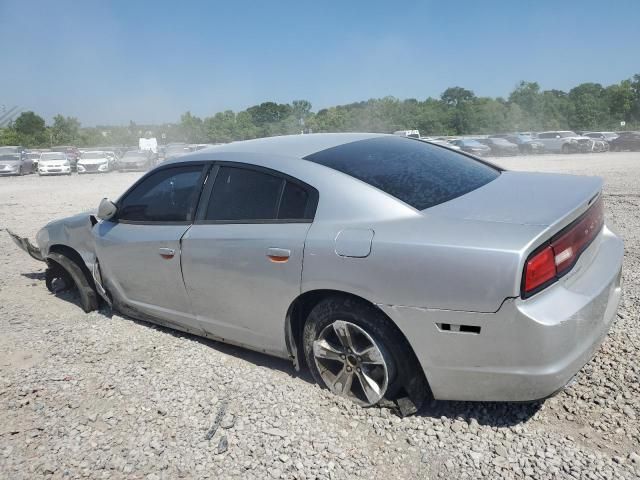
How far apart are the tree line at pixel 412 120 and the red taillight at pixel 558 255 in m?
53.5

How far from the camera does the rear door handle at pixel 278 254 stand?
2.89 metres

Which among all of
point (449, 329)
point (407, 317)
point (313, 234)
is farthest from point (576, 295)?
point (313, 234)

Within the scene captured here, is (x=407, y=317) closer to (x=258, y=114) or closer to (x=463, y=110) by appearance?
(x=463, y=110)

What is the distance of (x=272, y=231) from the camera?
3020mm

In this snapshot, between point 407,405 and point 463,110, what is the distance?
2733 inches

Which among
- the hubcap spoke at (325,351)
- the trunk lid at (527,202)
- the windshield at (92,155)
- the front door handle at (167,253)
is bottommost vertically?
the windshield at (92,155)

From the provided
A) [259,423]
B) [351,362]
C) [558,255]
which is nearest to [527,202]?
[558,255]

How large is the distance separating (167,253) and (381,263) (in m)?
1.75

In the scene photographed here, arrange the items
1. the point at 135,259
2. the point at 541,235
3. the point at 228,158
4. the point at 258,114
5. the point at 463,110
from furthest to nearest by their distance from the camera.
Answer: the point at 258,114
the point at 463,110
the point at 135,259
the point at 228,158
the point at 541,235

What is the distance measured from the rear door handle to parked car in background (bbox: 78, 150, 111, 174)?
3081cm

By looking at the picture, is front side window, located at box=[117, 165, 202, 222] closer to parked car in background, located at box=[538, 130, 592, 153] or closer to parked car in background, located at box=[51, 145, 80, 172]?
parked car in background, located at box=[51, 145, 80, 172]

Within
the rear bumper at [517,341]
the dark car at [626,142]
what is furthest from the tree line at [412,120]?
the rear bumper at [517,341]

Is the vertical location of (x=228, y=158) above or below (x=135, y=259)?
above

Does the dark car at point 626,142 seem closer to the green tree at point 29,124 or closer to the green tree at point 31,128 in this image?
the green tree at point 31,128
